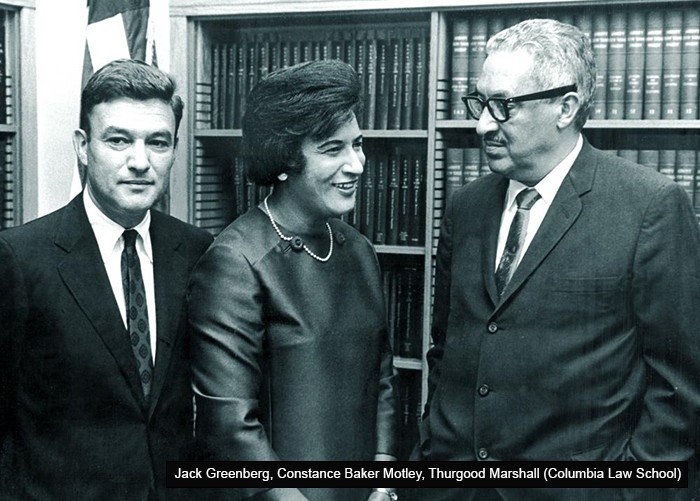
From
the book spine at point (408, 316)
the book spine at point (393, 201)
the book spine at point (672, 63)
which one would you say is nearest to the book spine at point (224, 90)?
the book spine at point (393, 201)

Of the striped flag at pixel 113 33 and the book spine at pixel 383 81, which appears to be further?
the book spine at pixel 383 81

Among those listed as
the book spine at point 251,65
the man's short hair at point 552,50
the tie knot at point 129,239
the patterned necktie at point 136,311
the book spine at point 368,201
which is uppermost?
→ the book spine at point 251,65

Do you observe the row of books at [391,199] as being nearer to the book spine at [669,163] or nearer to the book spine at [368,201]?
the book spine at [368,201]

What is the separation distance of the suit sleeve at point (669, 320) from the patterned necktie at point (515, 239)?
26 centimetres

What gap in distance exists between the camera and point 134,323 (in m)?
1.80

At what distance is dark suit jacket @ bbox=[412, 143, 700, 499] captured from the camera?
1.74m

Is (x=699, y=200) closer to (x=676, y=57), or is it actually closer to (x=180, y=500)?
(x=676, y=57)

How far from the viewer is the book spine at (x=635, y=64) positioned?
2.70 meters

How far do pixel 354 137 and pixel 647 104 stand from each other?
52.3 inches

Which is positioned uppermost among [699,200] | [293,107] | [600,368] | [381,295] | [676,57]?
[676,57]

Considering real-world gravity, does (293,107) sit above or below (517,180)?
above

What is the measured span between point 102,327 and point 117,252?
0.19 metres

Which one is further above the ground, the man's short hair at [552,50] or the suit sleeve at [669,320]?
the man's short hair at [552,50]

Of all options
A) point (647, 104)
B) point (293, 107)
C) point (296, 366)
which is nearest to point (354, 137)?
point (293, 107)
